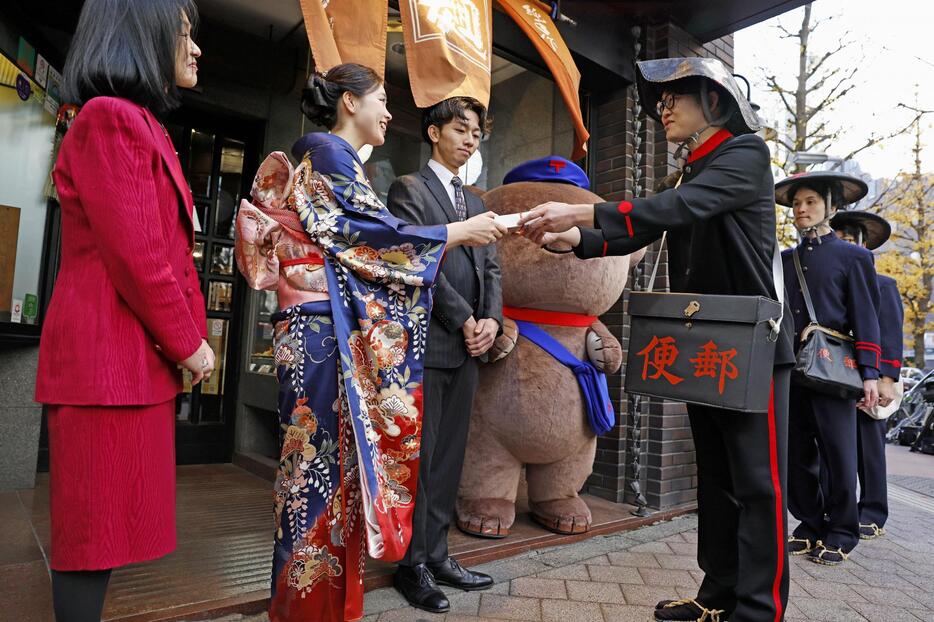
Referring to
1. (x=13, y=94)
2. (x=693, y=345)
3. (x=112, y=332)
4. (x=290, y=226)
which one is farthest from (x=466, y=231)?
(x=13, y=94)

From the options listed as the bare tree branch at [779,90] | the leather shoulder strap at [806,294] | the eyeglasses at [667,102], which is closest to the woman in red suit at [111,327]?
the eyeglasses at [667,102]

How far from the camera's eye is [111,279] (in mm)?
1354

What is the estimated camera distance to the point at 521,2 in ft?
11.5

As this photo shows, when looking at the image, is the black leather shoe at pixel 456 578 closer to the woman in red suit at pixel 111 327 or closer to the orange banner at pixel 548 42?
the woman in red suit at pixel 111 327

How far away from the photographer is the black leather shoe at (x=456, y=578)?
100.0 inches

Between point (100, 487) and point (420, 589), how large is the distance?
1451mm

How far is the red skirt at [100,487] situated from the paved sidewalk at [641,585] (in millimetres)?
1062

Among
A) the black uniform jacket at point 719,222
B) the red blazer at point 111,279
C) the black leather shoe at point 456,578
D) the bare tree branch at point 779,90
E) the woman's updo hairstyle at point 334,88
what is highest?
the bare tree branch at point 779,90

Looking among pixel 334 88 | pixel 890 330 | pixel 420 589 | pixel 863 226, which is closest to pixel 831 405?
pixel 890 330

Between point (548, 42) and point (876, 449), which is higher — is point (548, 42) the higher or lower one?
the higher one

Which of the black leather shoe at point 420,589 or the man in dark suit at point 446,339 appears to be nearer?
the black leather shoe at point 420,589

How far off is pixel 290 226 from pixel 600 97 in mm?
3162

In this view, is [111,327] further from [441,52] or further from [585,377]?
[585,377]

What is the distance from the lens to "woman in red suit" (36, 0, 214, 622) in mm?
1305
